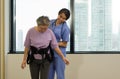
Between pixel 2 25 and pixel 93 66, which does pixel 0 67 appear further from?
pixel 93 66

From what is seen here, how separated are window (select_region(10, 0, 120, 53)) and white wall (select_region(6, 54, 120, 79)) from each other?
15 cm

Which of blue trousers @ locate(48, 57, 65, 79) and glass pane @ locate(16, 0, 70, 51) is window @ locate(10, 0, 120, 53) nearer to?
glass pane @ locate(16, 0, 70, 51)

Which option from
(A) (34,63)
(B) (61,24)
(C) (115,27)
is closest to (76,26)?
(C) (115,27)

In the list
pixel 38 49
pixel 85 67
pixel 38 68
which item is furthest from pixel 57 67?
pixel 85 67

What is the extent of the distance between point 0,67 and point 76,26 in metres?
1.43

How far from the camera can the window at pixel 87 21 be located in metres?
4.01

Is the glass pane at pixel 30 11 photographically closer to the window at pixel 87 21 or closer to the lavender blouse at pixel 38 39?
the window at pixel 87 21

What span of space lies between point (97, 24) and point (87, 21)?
0.18 metres

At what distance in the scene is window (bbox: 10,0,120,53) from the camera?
401cm

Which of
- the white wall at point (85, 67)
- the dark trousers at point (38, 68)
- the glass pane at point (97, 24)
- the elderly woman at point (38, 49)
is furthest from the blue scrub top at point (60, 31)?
the glass pane at point (97, 24)

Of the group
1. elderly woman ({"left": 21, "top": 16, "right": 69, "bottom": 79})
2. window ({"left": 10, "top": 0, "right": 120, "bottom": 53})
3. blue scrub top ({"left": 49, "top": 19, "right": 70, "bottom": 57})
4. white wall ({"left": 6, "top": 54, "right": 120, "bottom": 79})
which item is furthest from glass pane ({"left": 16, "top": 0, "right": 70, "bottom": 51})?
elderly woman ({"left": 21, "top": 16, "right": 69, "bottom": 79})

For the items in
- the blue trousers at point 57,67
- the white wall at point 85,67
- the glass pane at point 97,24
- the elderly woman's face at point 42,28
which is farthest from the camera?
the glass pane at point 97,24

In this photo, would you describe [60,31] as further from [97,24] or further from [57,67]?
[97,24]

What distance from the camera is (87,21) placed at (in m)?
4.01
